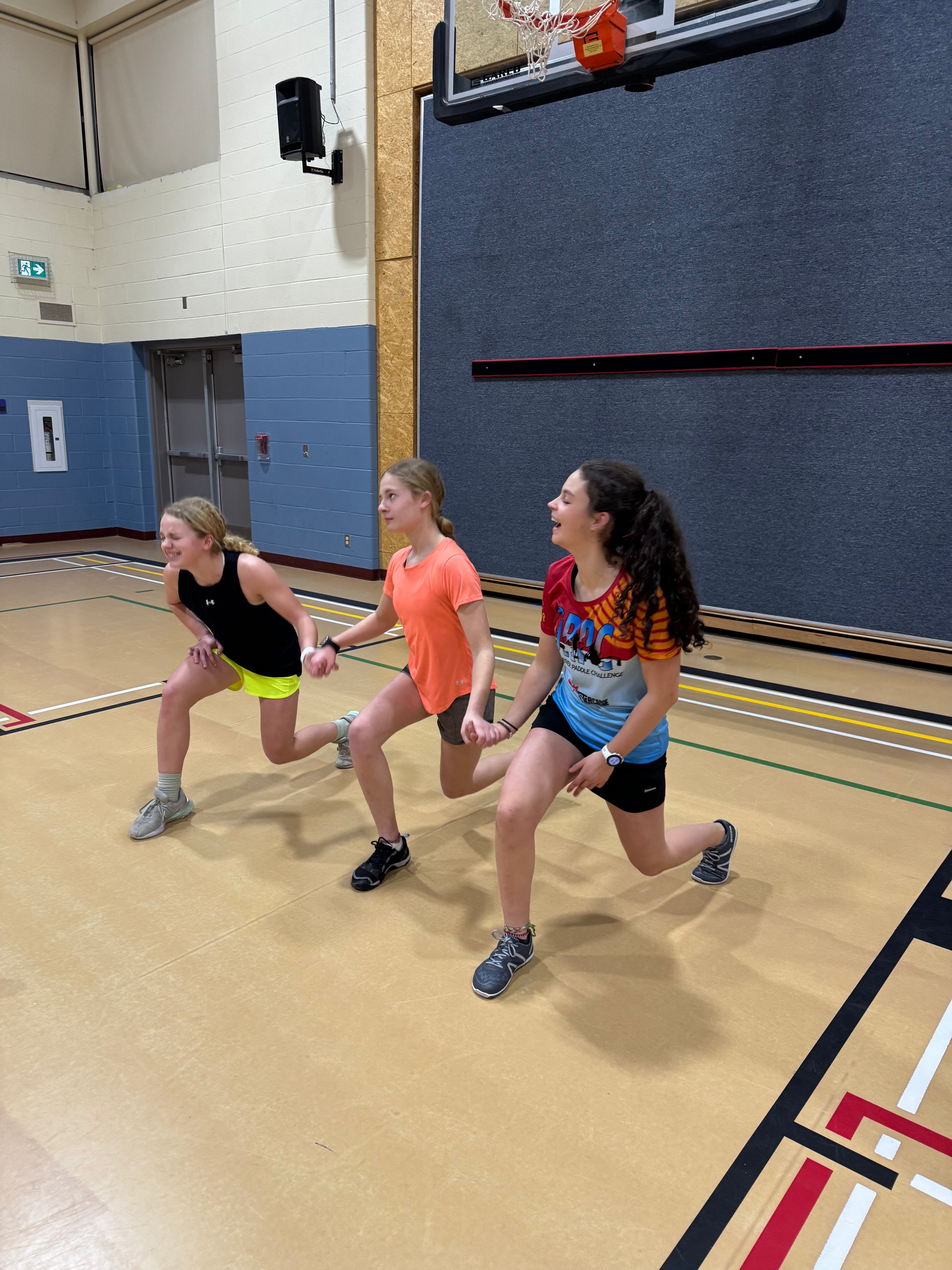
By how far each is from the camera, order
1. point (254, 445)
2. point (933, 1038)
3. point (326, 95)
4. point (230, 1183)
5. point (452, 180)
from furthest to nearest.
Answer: point (254, 445) < point (326, 95) < point (452, 180) < point (933, 1038) < point (230, 1183)

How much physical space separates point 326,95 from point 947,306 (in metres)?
5.56

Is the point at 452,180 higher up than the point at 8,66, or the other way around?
the point at 8,66

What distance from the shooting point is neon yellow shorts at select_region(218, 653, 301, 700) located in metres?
3.16

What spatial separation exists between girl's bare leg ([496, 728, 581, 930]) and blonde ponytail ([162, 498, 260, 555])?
1.25m

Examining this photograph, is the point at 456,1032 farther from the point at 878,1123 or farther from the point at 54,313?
the point at 54,313

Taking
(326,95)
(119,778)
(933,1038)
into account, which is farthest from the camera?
(326,95)

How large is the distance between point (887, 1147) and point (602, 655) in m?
1.23

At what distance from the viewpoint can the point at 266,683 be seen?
3.17 m

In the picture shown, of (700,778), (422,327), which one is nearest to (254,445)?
(422,327)

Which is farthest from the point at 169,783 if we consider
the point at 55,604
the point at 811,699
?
the point at 55,604

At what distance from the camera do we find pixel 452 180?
6996 millimetres

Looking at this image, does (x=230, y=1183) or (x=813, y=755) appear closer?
(x=230, y=1183)

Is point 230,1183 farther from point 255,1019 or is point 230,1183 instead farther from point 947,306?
point 947,306

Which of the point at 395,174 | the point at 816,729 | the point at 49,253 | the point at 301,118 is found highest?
the point at 301,118
